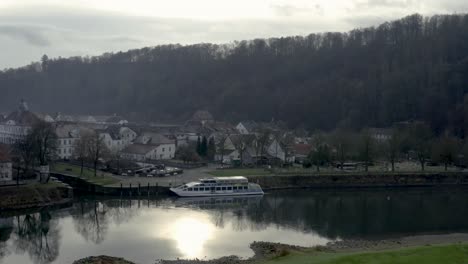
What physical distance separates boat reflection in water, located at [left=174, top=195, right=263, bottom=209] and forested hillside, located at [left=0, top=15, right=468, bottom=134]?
131ft

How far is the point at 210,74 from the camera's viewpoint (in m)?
115

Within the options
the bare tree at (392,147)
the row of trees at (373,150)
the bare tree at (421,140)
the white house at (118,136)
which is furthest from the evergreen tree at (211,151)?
the bare tree at (421,140)

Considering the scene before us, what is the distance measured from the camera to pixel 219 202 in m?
42.1

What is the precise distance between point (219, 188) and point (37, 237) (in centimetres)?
1644

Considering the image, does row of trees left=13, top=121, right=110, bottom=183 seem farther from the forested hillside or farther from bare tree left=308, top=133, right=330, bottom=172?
the forested hillside

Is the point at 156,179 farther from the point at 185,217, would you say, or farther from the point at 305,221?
the point at 305,221

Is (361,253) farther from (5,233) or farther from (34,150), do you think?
(34,150)

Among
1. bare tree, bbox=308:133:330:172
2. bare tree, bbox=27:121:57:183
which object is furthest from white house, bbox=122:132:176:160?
bare tree, bbox=308:133:330:172

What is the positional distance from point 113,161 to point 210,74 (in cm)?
6572

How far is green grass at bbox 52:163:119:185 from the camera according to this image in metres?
45.0

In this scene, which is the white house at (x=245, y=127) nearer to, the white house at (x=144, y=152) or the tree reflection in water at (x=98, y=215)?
the white house at (x=144, y=152)

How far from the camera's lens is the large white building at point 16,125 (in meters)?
64.9

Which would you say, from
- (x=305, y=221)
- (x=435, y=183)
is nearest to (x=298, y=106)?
(x=435, y=183)

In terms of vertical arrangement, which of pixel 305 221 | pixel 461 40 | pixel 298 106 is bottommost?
pixel 305 221
